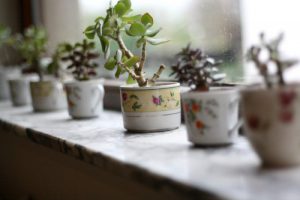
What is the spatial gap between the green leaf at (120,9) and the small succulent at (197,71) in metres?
0.21

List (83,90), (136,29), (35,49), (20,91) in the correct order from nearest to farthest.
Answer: (136,29)
(83,90)
(35,49)
(20,91)

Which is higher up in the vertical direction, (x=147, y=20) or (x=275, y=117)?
(x=147, y=20)

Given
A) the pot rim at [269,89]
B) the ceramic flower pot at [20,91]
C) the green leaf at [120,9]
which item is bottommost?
the ceramic flower pot at [20,91]

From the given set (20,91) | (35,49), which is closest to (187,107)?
(35,49)

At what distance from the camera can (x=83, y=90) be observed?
1493mm

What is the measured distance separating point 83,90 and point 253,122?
78 cm

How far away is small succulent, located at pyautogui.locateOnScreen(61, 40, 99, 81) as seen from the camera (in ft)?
4.97

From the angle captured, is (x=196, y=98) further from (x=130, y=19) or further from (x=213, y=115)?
(x=130, y=19)

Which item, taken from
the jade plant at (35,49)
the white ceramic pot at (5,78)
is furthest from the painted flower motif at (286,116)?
the white ceramic pot at (5,78)

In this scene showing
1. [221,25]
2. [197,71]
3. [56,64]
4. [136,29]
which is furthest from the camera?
[56,64]

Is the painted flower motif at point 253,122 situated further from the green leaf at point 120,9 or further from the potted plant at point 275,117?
the green leaf at point 120,9

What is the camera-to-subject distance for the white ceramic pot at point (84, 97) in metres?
1.50

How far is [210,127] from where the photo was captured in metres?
0.95

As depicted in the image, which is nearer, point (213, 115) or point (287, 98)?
point (287, 98)
